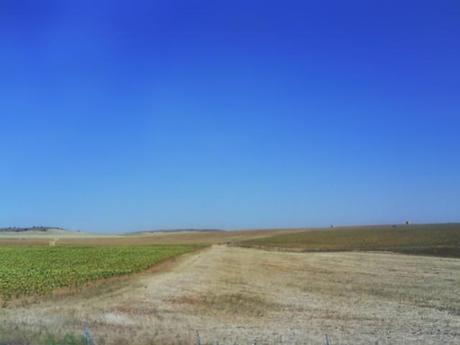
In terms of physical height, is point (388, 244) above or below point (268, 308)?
above

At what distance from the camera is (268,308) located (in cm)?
2773

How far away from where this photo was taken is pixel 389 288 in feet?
110

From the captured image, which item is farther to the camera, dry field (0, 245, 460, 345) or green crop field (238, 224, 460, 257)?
green crop field (238, 224, 460, 257)

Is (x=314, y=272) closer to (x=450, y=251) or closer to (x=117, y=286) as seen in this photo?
(x=117, y=286)

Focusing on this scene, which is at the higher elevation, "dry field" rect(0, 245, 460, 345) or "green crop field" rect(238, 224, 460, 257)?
"green crop field" rect(238, 224, 460, 257)

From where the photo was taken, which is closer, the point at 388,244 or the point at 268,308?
the point at 268,308

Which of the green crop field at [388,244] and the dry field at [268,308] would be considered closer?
the dry field at [268,308]

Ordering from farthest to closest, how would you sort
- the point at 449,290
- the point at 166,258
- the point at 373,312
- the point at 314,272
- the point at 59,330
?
the point at 166,258, the point at 314,272, the point at 449,290, the point at 373,312, the point at 59,330

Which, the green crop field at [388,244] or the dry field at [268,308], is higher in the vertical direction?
the green crop field at [388,244]

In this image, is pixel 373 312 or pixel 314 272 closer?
pixel 373 312

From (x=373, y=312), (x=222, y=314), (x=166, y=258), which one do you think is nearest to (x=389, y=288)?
(x=373, y=312)

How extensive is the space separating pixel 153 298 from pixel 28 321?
28.6 feet

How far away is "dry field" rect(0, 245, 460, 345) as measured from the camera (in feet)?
68.2

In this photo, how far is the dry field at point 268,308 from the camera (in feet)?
68.2
